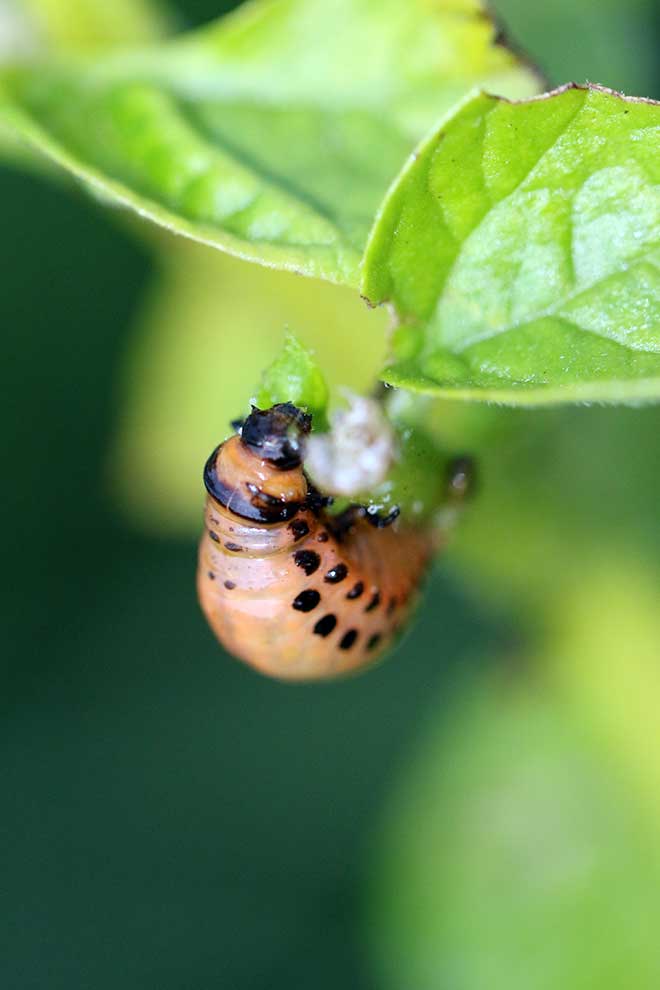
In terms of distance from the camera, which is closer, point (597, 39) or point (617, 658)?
point (617, 658)

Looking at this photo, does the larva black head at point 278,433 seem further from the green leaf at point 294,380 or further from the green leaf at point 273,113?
the green leaf at point 273,113

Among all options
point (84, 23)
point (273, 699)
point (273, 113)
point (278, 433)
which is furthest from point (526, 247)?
point (273, 699)

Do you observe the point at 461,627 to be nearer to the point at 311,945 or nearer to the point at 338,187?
the point at 311,945

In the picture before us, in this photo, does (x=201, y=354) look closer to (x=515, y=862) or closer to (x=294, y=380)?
(x=515, y=862)

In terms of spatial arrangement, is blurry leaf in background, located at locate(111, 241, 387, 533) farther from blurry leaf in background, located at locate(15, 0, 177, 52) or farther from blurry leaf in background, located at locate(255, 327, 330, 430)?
blurry leaf in background, located at locate(255, 327, 330, 430)

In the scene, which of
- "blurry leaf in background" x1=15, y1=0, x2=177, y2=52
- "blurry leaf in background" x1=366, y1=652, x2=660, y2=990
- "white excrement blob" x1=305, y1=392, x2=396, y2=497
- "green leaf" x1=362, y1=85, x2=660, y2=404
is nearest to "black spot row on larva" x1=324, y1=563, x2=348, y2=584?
"white excrement blob" x1=305, y1=392, x2=396, y2=497

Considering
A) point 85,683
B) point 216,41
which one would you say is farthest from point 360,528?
point 85,683

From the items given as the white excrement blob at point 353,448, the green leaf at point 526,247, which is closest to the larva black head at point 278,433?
the white excrement blob at point 353,448
